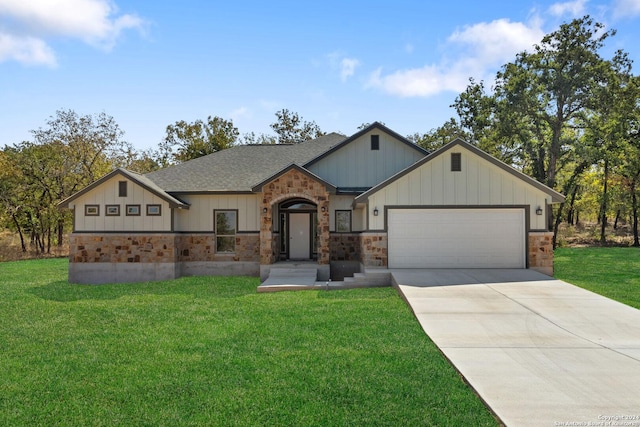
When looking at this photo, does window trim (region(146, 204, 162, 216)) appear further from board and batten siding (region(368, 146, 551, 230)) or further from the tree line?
the tree line

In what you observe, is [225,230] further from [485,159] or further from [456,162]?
[485,159]

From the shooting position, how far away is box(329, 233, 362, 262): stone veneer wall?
16.6 meters

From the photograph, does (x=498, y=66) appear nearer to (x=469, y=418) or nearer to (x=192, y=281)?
(x=192, y=281)

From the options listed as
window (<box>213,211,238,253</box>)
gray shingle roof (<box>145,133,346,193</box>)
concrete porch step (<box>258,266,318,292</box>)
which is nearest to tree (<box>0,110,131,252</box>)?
gray shingle roof (<box>145,133,346,193</box>)

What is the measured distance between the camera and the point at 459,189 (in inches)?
559

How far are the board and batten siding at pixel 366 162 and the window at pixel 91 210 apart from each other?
8.20 metres

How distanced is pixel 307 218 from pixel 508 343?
11801mm

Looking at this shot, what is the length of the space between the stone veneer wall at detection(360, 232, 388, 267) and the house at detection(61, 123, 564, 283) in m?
0.03

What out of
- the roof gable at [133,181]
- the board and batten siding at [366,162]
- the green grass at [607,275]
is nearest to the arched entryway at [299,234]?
the board and batten siding at [366,162]

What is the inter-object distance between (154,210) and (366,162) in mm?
8268

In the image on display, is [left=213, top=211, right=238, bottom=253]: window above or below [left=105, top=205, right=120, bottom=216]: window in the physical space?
below

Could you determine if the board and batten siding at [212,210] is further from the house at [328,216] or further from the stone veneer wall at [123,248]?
the stone veneer wall at [123,248]

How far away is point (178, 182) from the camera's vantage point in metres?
17.7

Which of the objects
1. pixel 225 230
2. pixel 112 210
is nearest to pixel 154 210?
pixel 112 210
